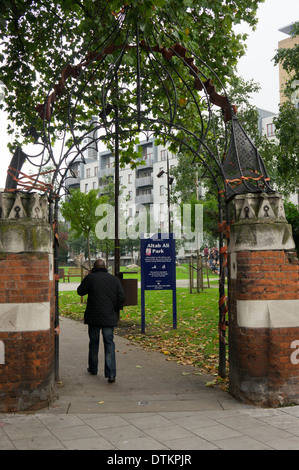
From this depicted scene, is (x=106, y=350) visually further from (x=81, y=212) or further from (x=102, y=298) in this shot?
(x=81, y=212)

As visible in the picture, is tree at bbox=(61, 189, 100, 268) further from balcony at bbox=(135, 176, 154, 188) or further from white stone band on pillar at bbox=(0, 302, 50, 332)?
balcony at bbox=(135, 176, 154, 188)

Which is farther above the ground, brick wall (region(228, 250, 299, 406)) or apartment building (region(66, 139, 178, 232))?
apartment building (region(66, 139, 178, 232))

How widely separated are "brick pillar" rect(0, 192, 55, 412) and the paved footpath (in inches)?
10.9

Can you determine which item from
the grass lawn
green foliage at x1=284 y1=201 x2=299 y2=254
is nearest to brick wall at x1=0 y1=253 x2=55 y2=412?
the grass lawn

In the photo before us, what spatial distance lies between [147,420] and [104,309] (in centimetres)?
238

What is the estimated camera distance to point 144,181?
68.6 meters

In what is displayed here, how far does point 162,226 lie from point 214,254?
98.0 feet

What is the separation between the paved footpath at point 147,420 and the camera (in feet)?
13.6

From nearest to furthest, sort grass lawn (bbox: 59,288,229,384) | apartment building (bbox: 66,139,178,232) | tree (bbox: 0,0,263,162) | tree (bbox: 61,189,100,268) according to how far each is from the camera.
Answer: grass lawn (bbox: 59,288,229,384) < tree (bbox: 0,0,263,162) < tree (bbox: 61,189,100,268) < apartment building (bbox: 66,139,178,232)

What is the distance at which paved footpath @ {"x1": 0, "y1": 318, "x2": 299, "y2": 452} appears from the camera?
13.6 ft

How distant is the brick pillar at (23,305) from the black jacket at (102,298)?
4.96 feet

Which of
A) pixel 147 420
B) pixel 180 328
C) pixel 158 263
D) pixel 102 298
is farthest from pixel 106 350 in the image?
pixel 180 328
